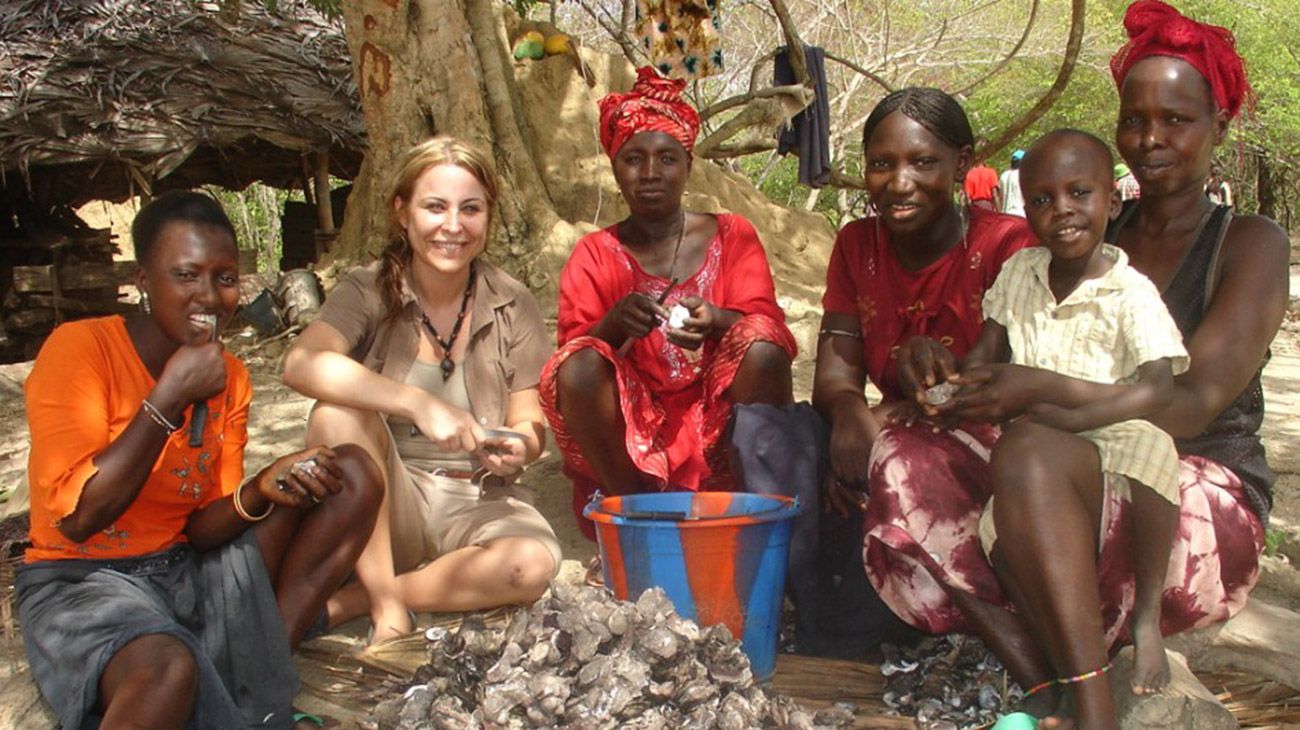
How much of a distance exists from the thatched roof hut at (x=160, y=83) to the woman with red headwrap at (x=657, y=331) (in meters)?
5.47

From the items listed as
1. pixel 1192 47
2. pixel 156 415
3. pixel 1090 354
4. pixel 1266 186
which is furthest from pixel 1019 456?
pixel 1266 186

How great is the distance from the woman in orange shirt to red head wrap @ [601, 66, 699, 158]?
109cm

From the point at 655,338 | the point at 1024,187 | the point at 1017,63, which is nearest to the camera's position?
the point at 1024,187

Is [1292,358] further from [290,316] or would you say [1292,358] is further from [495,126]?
[290,316]

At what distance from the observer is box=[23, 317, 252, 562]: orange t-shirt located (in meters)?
1.98

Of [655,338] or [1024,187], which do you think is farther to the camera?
[655,338]

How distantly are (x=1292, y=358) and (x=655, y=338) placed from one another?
18.6 ft

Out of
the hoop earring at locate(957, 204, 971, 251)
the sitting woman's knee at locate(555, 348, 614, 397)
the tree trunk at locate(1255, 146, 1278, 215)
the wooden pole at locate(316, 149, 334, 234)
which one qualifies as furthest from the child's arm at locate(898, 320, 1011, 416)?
the tree trunk at locate(1255, 146, 1278, 215)

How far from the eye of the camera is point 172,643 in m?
1.85

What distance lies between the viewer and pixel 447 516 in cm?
274

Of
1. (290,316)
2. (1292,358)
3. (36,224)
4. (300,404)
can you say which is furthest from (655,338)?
(36,224)

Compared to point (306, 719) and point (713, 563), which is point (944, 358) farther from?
point (306, 719)

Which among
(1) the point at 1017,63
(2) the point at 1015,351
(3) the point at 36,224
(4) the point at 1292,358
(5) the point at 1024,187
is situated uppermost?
(1) the point at 1017,63

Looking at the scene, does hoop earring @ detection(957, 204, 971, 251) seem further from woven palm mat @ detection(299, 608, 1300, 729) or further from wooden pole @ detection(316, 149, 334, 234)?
wooden pole @ detection(316, 149, 334, 234)
